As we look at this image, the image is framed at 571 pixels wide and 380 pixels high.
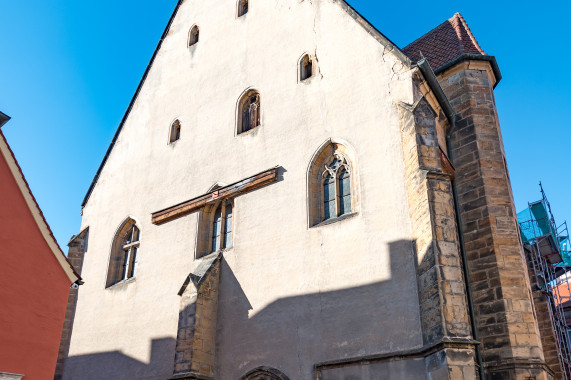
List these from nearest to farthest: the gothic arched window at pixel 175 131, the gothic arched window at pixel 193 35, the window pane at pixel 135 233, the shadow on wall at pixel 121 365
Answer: the shadow on wall at pixel 121 365, the window pane at pixel 135 233, the gothic arched window at pixel 175 131, the gothic arched window at pixel 193 35

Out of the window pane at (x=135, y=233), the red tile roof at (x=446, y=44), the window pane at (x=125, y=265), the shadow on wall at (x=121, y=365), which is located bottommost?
the shadow on wall at (x=121, y=365)

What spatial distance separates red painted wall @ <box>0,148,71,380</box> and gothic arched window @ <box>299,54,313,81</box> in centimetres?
635

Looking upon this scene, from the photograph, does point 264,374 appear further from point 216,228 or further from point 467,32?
point 467,32

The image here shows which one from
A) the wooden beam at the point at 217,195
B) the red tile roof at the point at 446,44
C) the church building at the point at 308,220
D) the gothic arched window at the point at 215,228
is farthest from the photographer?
the red tile roof at the point at 446,44

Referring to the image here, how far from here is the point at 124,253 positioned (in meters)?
14.0

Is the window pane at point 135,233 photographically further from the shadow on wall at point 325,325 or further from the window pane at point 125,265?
the shadow on wall at point 325,325

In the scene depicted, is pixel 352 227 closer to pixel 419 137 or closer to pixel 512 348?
pixel 419 137

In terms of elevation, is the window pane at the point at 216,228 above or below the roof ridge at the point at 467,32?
below

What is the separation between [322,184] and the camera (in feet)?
36.2

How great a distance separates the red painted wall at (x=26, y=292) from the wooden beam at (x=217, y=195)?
3.94 m

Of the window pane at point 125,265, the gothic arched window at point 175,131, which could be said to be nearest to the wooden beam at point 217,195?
the window pane at point 125,265

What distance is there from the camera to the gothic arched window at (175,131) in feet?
47.3

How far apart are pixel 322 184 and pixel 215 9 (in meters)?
7.02

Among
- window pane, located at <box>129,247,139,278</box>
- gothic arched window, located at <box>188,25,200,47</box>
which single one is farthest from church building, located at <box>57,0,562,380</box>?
gothic arched window, located at <box>188,25,200,47</box>
